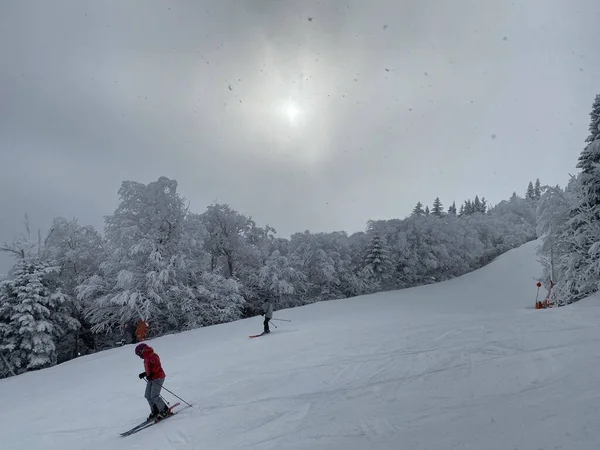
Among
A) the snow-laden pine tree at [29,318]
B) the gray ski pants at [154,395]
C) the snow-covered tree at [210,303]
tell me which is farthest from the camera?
the snow-covered tree at [210,303]

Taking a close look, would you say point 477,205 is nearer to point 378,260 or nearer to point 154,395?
point 378,260

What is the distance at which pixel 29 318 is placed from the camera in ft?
72.7

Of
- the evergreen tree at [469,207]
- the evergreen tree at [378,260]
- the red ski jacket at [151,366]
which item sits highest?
the evergreen tree at [469,207]

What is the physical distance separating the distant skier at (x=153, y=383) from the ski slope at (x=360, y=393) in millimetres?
394

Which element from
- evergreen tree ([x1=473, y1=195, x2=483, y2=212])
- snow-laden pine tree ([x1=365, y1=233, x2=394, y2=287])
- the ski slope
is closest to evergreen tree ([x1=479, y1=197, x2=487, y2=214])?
evergreen tree ([x1=473, y1=195, x2=483, y2=212])

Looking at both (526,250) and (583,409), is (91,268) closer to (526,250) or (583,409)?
(583,409)

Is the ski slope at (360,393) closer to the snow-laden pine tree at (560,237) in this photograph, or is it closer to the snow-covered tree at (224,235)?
the snow-laden pine tree at (560,237)

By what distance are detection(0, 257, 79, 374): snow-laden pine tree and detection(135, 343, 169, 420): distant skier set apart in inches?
791

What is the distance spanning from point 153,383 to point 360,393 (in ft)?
14.6

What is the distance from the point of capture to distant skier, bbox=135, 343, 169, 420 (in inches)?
285

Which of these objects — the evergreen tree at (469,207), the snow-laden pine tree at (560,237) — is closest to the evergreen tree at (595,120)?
the snow-laden pine tree at (560,237)

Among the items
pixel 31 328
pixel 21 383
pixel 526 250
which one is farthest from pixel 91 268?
pixel 526 250

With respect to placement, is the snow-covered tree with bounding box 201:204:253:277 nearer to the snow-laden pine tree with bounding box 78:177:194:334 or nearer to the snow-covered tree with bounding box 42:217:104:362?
the snow-laden pine tree with bounding box 78:177:194:334

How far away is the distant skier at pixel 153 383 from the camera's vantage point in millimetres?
7250
